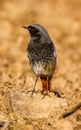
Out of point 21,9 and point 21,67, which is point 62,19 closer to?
point 21,9

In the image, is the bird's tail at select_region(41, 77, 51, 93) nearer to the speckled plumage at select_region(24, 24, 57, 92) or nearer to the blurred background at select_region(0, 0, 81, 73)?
the speckled plumage at select_region(24, 24, 57, 92)

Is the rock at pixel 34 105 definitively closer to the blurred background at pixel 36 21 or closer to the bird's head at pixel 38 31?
the bird's head at pixel 38 31

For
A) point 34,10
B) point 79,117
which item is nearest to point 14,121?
point 79,117

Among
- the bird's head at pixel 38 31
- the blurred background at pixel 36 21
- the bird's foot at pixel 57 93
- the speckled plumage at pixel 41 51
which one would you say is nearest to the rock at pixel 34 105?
the bird's foot at pixel 57 93

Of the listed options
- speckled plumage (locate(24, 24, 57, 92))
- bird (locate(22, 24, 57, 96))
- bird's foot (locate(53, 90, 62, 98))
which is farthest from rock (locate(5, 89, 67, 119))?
speckled plumage (locate(24, 24, 57, 92))

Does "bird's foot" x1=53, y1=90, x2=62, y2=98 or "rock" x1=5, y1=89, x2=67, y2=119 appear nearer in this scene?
"rock" x1=5, y1=89, x2=67, y2=119

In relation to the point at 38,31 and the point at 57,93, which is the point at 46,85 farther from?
the point at 38,31
